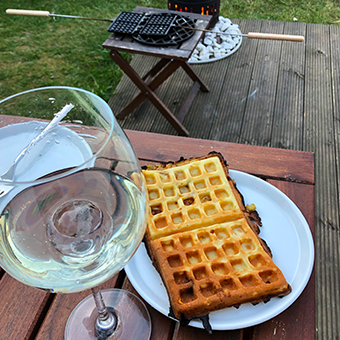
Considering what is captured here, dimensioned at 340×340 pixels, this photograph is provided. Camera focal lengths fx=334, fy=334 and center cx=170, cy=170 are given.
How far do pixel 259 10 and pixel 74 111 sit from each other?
3.48 metres

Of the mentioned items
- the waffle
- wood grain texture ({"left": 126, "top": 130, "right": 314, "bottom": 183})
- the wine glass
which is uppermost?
the wine glass

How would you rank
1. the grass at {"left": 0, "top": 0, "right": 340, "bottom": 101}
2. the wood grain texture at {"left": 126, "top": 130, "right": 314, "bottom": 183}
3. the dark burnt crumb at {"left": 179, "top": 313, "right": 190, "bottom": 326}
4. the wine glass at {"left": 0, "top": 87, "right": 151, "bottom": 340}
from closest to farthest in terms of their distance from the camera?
the wine glass at {"left": 0, "top": 87, "right": 151, "bottom": 340} → the dark burnt crumb at {"left": 179, "top": 313, "right": 190, "bottom": 326} → the wood grain texture at {"left": 126, "top": 130, "right": 314, "bottom": 183} → the grass at {"left": 0, "top": 0, "right": 340, "bottom": 101}

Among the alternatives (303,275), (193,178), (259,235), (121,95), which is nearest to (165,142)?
(193,178)

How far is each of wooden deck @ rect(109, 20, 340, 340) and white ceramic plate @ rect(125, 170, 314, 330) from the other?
3.30 ft

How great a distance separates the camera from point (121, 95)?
8.57 feet

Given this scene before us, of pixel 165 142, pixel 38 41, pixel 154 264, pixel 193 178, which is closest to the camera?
pixel 154 264

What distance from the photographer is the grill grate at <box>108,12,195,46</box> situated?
1.95 m

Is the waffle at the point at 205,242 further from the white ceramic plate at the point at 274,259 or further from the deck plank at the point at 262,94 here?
the deck plank at the point at 262,94

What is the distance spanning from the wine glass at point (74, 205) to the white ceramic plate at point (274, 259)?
0.17ft

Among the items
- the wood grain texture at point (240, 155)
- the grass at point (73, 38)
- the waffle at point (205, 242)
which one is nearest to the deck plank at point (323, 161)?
the grass at point (73, 38)

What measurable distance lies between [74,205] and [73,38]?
3153 mm

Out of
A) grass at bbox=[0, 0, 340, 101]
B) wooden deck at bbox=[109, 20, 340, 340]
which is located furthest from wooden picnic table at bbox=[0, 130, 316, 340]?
grass at bbox=[0, 0, 340, 101]

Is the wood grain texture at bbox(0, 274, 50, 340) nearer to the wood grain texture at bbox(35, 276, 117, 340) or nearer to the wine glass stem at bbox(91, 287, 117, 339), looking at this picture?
the wood grain texture at bbox(35, 276, 117, 340)

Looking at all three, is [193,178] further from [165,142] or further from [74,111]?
[74,111]
